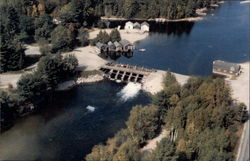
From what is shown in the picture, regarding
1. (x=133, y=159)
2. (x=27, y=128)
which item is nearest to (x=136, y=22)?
(x=27, y=128)

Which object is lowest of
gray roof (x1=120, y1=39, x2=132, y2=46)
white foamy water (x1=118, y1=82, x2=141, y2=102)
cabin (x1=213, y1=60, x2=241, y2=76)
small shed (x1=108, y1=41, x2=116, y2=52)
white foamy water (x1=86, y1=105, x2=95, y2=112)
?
white foamy water (x1=86, y1=105, x2=95, y2=112)

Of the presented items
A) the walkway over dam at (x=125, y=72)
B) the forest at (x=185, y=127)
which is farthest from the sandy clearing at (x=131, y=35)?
the forest at (x=185, y=127)

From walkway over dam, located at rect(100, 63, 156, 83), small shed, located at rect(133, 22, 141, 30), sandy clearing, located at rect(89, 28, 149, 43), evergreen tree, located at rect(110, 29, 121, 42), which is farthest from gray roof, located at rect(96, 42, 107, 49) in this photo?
small shed, located at rect(133, 22, 141, 30)

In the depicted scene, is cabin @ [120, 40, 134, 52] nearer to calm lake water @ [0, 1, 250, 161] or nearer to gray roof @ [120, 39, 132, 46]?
gray roof @ [120, 39, 132, 46]

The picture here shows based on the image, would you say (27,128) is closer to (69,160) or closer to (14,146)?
(14,146)

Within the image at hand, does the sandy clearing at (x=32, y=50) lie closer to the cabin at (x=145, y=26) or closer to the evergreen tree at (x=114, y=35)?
the evergreen tree at (x=114, y=35)

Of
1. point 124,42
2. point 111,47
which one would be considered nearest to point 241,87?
point 124,42
